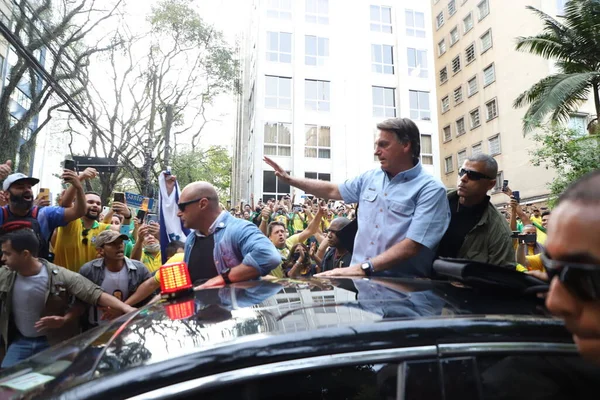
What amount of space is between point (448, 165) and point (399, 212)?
103 feet

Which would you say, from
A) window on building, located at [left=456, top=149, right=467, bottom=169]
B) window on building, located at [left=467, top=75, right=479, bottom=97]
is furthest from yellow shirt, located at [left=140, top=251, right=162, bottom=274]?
window on building, located at [left=467, top=75, right=479, bottom=97]

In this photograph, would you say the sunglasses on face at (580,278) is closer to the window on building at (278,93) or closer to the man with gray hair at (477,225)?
the man with gray hair at (477,225)

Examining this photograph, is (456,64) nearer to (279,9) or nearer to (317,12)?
(317,12)

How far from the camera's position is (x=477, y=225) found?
2623 millimetres

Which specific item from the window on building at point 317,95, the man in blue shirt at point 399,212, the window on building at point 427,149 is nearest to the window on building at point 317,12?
the window on building at point 317,95

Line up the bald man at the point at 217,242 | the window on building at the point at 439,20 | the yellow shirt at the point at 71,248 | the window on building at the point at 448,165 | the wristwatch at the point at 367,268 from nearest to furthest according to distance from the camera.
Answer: the wristwatch at the point at 367,268 → the bald man at the point at 217,242 → the yellow shirt at the point at 71,248 → the window on building at the point at 448,165 → the window on building at the point at 439,20

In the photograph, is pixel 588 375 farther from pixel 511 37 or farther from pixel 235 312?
pixel 511 37

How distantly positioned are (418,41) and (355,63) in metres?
5.21

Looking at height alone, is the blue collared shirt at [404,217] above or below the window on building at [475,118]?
below

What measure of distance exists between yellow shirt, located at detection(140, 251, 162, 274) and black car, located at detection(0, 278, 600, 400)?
14.3 ft

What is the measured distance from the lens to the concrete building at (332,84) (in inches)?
951

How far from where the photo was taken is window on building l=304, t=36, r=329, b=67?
25.5 metres

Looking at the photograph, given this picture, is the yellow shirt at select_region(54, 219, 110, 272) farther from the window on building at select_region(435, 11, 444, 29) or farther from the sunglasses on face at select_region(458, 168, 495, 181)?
the window on building at select_region(435, 11, 444, 29)

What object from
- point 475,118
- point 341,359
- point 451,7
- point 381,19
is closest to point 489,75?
point 475,118
